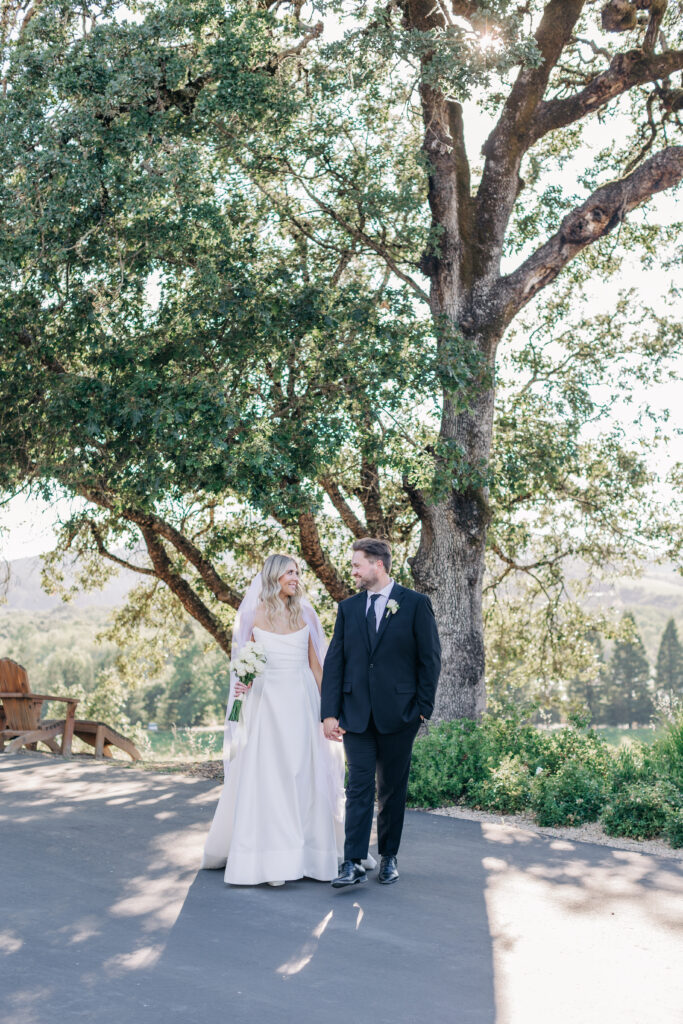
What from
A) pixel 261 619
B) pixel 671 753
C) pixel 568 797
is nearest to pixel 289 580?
pixel 261 619

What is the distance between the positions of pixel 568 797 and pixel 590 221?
914 cm

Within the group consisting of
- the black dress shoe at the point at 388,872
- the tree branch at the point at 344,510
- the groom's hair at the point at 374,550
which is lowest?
the black dress shoe at the point at 388,872

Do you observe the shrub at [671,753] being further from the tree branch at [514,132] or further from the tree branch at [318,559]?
the tree branch at [514,132]

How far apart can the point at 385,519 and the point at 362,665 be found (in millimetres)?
10970

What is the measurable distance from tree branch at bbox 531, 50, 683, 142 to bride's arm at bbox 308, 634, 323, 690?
11.1 metres

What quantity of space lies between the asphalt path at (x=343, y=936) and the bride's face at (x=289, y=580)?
1981 mm

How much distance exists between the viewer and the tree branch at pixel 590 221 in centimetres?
1459

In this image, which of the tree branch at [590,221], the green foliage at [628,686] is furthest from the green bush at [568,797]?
the green foliage at [628,686]

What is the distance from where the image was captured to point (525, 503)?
1833cm

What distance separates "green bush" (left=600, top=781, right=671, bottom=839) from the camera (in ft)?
26.6

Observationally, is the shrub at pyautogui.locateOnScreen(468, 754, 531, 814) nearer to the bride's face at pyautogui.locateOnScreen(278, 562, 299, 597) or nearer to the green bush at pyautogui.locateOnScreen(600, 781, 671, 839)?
the green bush at pyautogui.locateOnScreen(600, 781, 671, 839)

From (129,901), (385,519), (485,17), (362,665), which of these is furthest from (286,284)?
(129,901)

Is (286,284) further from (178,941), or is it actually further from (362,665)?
(178,941)

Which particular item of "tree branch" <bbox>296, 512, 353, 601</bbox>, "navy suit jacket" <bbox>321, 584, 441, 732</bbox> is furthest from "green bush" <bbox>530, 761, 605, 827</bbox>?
"tree branch" <bbox>296, 512, 353, 601</bbox>
